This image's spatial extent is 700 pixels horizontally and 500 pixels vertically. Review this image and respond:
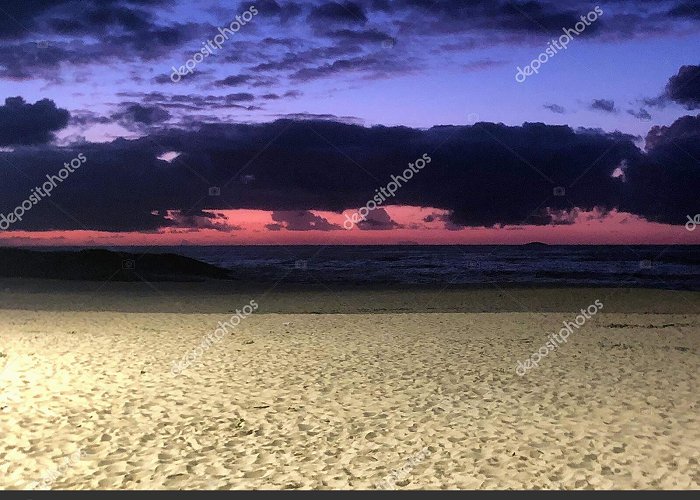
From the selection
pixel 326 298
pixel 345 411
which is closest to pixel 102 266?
pixel 326 298

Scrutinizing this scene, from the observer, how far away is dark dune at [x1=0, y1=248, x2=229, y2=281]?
42.7 m

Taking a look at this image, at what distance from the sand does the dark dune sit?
27.4 meters

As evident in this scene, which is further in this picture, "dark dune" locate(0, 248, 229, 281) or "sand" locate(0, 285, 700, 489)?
"dark dune" locate(0, 248, 229, 281)

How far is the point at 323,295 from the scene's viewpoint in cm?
3028

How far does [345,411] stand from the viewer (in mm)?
9289

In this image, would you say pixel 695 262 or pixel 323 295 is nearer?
pixel 323 295

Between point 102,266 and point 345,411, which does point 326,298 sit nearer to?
point 345,411

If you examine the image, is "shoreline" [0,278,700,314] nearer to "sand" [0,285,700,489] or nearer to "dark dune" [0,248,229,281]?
"dark dune" [0,248,229,281]

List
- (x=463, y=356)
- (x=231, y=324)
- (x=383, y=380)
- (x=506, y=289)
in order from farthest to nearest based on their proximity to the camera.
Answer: (x=506, y=289) → (x=231, y=324) → (x=463, y=356) → (x=383, y=380)

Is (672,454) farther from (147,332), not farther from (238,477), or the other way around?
(147,332)

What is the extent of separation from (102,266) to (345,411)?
133ft

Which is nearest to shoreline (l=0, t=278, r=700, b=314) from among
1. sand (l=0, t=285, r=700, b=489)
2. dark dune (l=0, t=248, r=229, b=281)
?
dark dune (l=0, t=248, r=229, b=281)

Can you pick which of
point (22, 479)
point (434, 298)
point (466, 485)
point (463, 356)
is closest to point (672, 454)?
point (466, 485)

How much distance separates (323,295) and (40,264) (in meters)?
27.0
